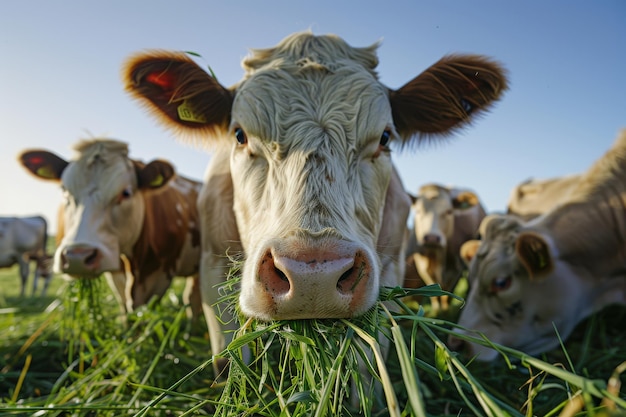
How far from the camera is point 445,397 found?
109 inches

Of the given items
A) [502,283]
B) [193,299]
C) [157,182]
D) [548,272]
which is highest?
[157,182]

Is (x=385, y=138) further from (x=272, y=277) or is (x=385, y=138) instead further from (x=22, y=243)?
(x=22, y=243)

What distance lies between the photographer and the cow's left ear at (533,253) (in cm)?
372

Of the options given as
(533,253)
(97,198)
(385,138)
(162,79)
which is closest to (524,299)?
(533,253)

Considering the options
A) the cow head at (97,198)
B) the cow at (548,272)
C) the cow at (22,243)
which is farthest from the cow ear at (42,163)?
the cow at (22,243)

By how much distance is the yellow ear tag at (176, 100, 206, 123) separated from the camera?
2.96 meters

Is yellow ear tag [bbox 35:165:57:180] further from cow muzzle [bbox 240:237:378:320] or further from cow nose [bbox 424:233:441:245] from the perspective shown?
cow nose [bbox 424:233:441:245]

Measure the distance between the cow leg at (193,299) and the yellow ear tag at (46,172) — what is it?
1897mm

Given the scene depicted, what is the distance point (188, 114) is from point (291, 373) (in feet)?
6.64

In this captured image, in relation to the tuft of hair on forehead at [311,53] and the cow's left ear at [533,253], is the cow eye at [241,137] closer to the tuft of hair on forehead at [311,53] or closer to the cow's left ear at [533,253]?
the tuft of hair on forehead at [311,53]

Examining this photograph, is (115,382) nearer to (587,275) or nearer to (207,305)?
(207,305)

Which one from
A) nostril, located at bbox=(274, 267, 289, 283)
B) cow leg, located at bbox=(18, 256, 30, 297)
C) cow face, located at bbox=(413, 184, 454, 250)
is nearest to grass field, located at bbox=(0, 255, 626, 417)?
nostril, located at bbox=(274, 267, 289, 283)

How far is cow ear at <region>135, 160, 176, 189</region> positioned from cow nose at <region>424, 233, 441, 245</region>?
152 inches

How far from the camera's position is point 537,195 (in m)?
6.52
